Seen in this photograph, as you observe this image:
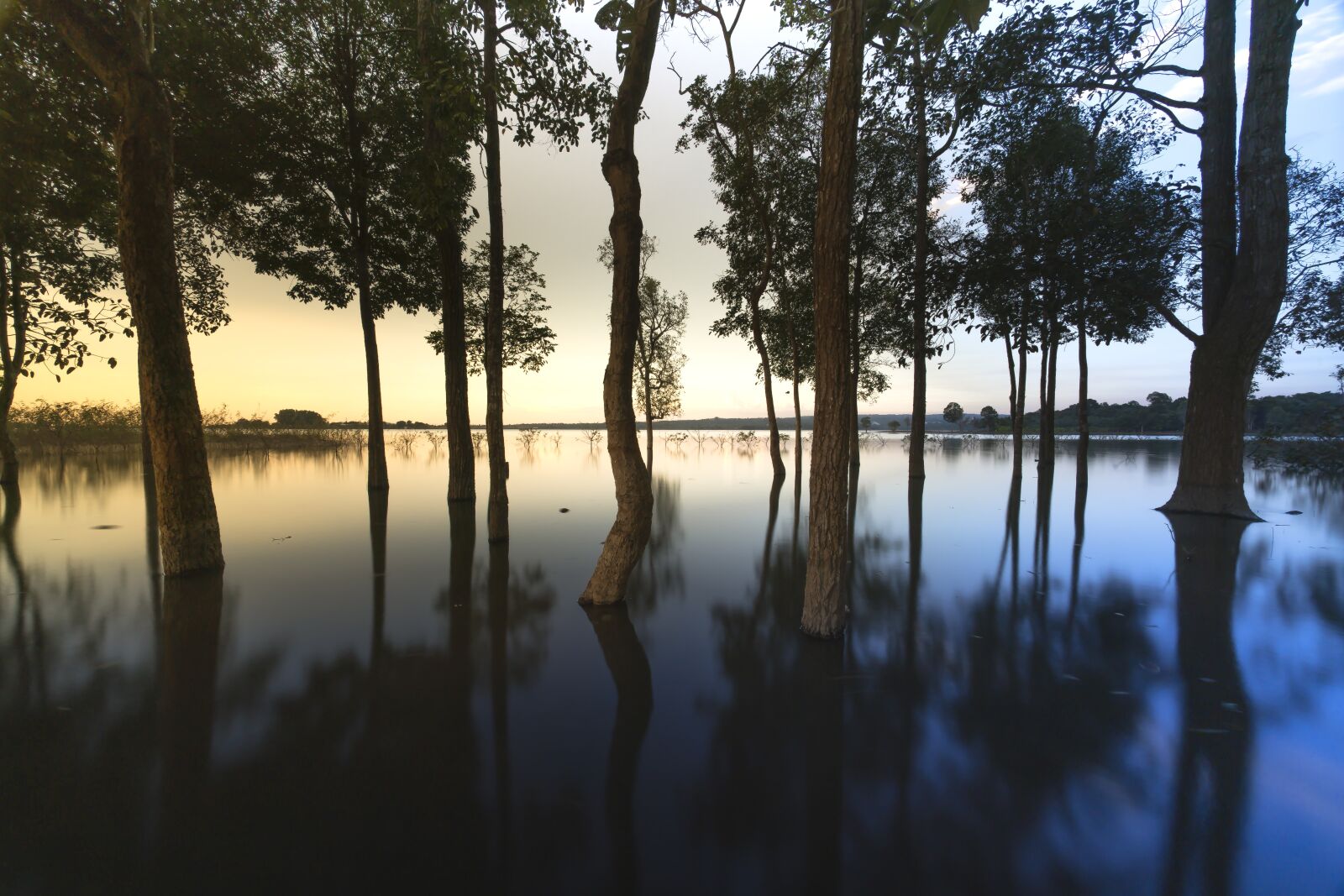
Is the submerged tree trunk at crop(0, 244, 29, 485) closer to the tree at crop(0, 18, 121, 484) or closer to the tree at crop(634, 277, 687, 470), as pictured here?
the tree at crop(0, 18, 121, 484)

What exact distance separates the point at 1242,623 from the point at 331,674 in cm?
867

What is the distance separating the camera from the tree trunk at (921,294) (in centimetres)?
1266

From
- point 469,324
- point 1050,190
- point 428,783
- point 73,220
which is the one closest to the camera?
point 428,783

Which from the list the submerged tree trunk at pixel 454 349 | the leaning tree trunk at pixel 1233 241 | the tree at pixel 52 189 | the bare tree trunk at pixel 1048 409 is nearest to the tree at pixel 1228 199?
the leaning tree trunk at pixel 1233 241

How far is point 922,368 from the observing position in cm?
1611

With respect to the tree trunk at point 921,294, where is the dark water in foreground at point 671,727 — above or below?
below

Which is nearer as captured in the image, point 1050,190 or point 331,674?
point 331,674

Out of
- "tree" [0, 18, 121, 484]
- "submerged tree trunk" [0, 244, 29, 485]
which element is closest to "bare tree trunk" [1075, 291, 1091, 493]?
"tree" [0, 18, 121, 484]

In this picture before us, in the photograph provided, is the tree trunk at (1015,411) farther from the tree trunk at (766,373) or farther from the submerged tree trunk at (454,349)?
the submerged tree trunk at (454,349)

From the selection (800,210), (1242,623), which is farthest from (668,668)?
(800,210)

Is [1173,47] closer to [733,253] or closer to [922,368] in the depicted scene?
[922,368]

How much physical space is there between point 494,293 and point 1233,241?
13272 mm

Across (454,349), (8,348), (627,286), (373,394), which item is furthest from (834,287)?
(8,348)

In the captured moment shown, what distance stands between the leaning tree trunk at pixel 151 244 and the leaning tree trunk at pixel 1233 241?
1613 centimetres
